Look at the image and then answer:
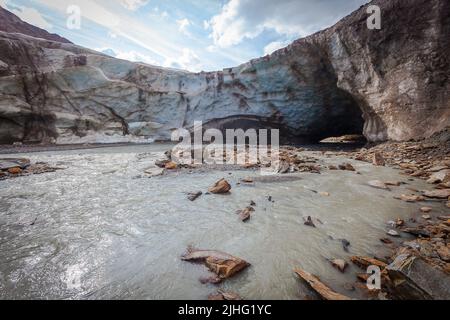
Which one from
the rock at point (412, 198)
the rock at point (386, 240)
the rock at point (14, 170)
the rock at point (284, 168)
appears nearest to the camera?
the rock at point (386, 240)

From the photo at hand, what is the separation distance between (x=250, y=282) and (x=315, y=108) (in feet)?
56.3

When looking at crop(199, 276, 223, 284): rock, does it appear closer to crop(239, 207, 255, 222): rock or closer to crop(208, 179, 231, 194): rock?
crop(239, 207, 255, 222): rock

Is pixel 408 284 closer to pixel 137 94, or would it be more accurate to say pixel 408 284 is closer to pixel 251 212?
pixel 251 212

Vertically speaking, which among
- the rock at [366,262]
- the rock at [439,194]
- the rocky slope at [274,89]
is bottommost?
the rock at [366,262]

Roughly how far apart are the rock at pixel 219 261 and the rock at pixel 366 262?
1218mm

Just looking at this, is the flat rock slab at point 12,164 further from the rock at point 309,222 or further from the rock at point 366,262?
the rock at point 366,262

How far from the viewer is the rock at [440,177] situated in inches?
207

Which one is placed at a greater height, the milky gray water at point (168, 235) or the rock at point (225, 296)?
the milky gray water at point (168, 235)

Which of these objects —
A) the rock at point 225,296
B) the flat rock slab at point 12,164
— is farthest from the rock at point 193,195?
the flat rock slab at point 12,164

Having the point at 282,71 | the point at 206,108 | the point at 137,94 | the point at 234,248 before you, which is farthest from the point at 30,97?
the point at 234,248

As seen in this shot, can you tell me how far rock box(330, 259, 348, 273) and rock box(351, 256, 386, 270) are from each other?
13 cm

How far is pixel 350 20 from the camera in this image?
445 inches

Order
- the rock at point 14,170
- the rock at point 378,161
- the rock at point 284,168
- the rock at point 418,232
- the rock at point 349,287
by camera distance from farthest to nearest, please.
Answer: the rock at point 378,161 → the rock at point 284,168 → the rock at point 14,170 → the rock at point 418,232 → the rock at point 349,287
